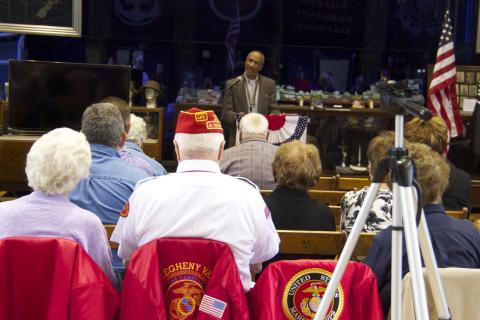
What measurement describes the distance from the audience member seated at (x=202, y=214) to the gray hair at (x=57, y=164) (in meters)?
0.23

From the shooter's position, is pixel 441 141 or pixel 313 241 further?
pixel 441 141

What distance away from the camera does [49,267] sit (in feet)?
8.57

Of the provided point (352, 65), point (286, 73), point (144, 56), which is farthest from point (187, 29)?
point (352, 65)

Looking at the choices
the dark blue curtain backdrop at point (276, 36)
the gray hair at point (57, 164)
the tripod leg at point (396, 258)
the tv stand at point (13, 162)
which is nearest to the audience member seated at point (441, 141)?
the tripod leg at point (396, 258)

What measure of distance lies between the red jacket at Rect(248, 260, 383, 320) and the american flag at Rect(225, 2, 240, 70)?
302 inches

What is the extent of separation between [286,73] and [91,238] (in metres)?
7.70

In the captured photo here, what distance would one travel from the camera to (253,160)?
5.03 metres

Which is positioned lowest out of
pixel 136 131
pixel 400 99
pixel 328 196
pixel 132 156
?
pixel 328 196

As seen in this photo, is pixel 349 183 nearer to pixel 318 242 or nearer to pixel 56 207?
pixel 318 242

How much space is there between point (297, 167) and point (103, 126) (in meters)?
0.98

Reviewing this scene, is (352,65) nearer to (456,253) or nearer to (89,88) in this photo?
(89,88)

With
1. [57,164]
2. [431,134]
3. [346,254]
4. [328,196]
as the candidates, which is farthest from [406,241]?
[328,196]

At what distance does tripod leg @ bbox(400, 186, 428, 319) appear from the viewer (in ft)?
7.51

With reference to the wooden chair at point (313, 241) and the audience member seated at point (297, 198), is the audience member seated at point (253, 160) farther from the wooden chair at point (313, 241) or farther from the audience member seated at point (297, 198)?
the wooden chair at point (313, 241)
